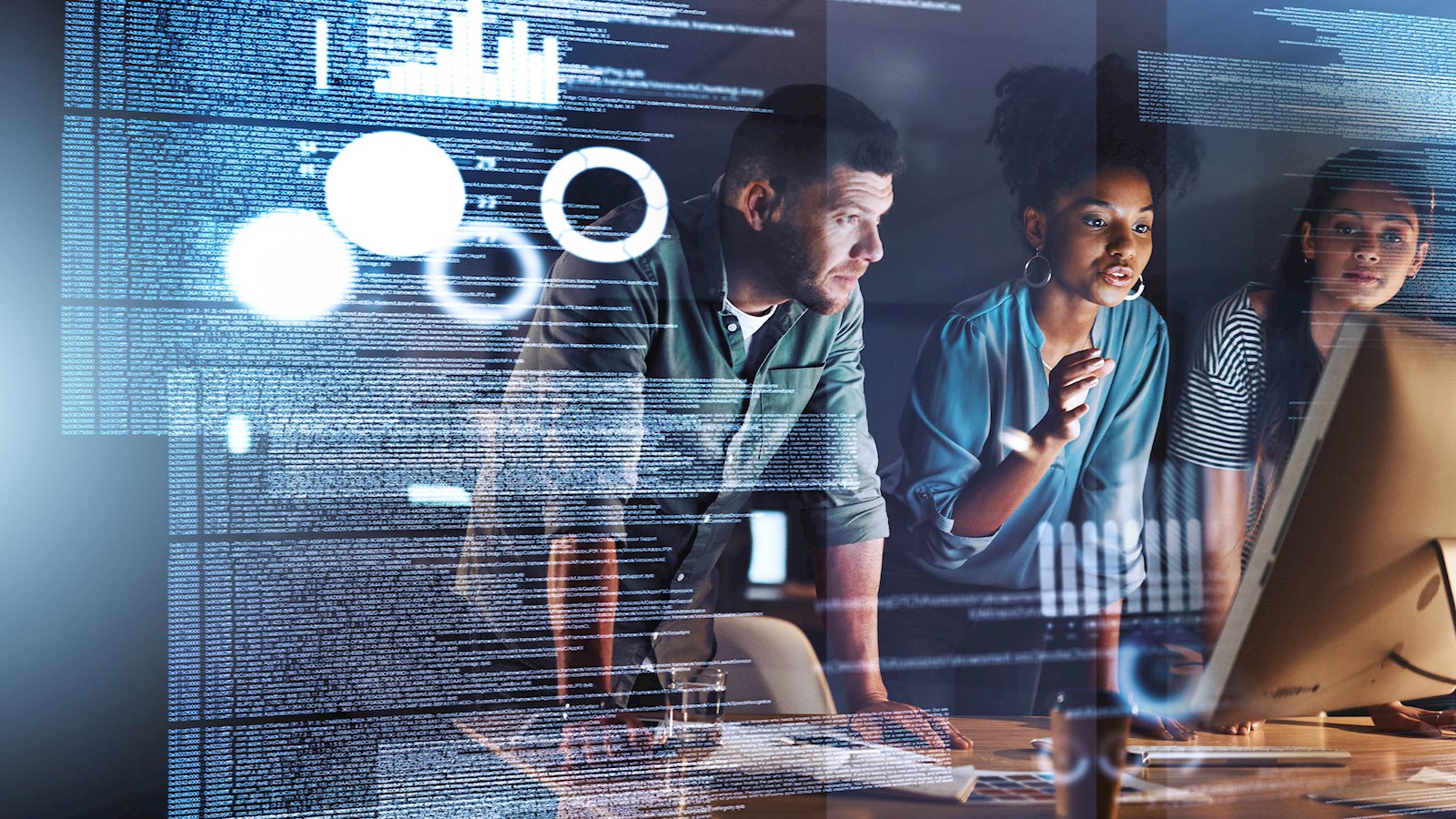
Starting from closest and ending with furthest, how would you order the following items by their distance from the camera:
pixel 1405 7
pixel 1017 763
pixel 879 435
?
pixel 1017 763 < pixel 879 435 < pixel 1405 7

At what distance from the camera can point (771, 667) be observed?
1525 millimetres

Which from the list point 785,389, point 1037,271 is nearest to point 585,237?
point 785,389

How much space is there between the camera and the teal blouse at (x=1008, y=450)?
1.62m

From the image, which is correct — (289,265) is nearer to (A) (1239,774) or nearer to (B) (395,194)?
(B) (395,194)

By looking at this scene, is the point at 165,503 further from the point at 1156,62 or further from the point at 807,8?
the point at 1156,62

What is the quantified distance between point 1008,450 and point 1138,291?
0.36 m

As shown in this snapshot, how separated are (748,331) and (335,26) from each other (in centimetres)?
70

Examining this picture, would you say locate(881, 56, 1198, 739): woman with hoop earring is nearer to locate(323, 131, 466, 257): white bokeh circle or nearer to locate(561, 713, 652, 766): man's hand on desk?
locate(561, 713, 652, 766): man's hand on desk

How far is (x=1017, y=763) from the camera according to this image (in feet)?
4.81

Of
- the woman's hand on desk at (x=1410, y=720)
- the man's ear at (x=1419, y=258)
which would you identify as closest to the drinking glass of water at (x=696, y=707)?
the woman's hand on desk at (x=1410, y=720)

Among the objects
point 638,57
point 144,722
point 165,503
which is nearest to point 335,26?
point 638,57

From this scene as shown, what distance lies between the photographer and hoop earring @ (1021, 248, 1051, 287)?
1671 mm

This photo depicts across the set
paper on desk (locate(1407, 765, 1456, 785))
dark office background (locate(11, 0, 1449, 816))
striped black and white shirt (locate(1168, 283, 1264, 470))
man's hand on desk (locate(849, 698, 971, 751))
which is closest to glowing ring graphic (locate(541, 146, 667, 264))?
dark office background (locate(11, 0, 1449, 816))

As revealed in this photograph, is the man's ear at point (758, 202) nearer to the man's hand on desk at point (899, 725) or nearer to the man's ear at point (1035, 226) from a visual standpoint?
the man's ear at point (1035, 226)
